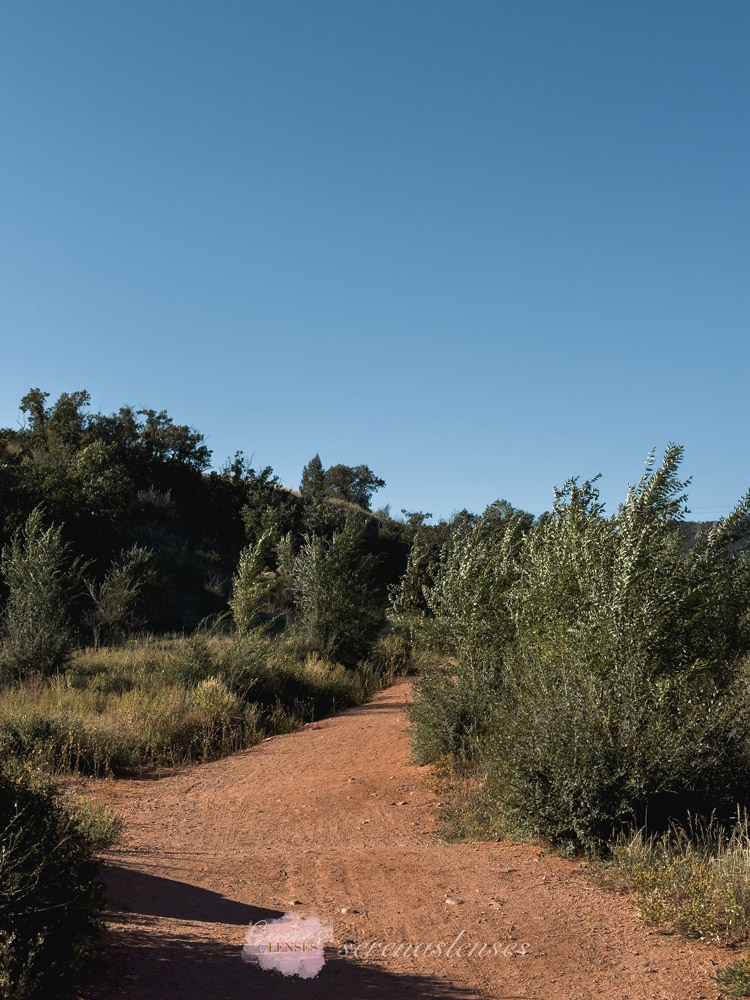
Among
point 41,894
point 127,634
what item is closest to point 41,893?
point 41,894

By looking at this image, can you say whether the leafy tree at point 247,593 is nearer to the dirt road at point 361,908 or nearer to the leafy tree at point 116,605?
the leafy tree at point 116,605

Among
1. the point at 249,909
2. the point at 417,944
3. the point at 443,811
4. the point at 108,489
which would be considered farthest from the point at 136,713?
the point at 108,489

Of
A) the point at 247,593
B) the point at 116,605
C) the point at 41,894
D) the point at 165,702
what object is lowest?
the point at 165,702

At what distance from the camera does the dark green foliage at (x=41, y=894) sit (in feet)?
13.2

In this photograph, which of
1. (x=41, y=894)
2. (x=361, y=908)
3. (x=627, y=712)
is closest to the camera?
(x=41, y=894)

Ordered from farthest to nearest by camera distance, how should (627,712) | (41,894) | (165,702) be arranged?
(165,702) → (627,712) → (41,894)

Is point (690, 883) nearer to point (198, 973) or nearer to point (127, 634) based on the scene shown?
point (198, 973)

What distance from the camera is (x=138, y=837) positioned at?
913 centimetres

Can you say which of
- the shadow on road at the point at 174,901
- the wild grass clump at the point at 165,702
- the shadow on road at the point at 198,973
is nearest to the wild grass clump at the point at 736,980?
the shadow on road at the point at 198,973

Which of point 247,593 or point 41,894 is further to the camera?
point 247,593

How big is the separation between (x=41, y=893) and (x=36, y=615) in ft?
43.2

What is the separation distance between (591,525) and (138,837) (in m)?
6.40

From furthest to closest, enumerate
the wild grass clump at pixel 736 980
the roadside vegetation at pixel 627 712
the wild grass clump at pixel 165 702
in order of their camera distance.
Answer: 1. the wild grass clump at pixel 165 702
2. the roadside vegetation at pixel 627 712
3. the wild grass clump at pixel 736 980

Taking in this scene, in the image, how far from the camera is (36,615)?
1656 cm
